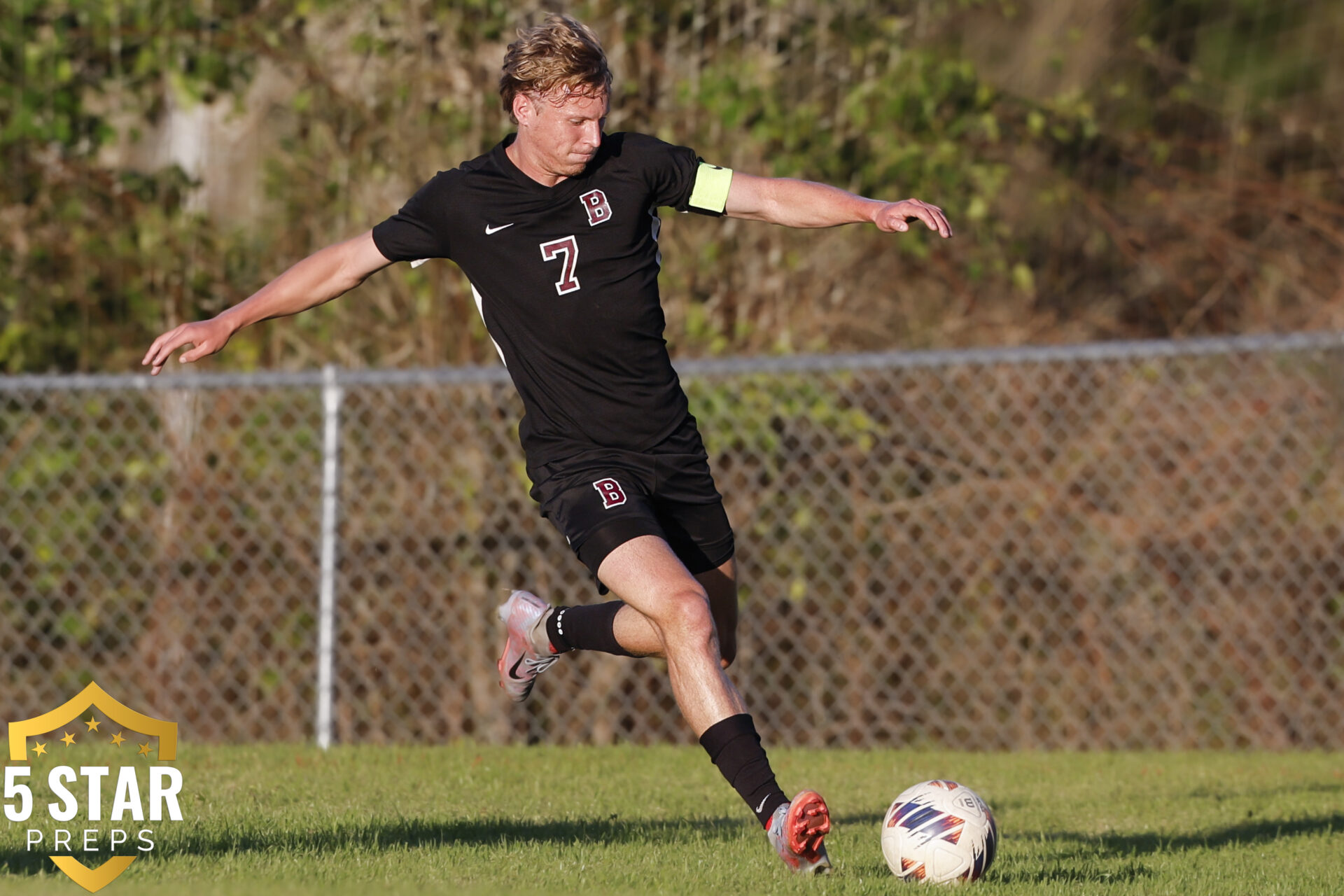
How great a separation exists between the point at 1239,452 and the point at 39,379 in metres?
6.00

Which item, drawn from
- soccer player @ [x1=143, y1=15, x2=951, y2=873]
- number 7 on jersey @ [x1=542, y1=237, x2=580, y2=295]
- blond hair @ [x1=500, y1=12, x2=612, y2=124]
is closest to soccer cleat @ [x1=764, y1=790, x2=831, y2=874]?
soccer player @ [x1=143, y1=15, x2=951, y2=873]

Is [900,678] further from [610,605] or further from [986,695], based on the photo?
[610,605]

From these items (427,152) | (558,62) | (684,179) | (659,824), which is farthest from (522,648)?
(427,152)

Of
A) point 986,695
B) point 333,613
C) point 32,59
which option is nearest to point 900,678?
point 986,695

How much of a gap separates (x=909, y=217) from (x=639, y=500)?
43.7 inches

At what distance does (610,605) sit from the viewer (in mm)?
4895

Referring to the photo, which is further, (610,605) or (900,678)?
(900,678)

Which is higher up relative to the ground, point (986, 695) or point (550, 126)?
point (550, 126)

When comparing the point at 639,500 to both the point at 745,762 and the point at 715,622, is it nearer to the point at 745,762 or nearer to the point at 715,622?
the point at 715,622

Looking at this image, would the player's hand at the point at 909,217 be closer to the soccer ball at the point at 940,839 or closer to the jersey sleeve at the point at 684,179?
the jersey sleeve at the point at 684,179

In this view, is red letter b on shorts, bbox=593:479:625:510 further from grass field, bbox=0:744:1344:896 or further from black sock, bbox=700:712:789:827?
grass field, bbox=0:744:1344:896

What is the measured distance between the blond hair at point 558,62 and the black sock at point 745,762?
5.97 feet

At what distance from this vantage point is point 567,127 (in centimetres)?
445

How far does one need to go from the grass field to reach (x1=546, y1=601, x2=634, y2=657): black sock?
56 cm
